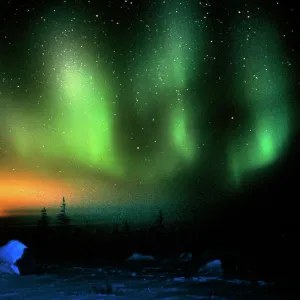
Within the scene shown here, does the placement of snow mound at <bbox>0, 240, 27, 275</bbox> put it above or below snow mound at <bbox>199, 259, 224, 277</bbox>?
above

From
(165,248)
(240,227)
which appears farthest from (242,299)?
(165,248)

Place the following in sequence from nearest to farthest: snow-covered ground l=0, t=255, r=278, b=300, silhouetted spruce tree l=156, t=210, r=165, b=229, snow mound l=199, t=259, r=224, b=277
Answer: snow-covered ground l=0, t=255, r=278, b=300 → snow mound l=199, t=259, r=224, b=277 → silhouetted spruce tree l=156, t=210, r=165, b=229

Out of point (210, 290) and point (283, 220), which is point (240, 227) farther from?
point (210, 290)

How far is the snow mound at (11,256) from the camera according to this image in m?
18.4

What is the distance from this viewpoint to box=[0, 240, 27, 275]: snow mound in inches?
725

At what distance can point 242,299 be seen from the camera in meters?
10.6

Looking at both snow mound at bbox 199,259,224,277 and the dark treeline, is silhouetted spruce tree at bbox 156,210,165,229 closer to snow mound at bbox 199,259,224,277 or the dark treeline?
the dark treeline

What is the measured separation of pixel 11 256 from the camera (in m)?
20.2

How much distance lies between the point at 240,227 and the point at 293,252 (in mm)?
11165

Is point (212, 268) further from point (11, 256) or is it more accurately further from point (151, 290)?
point (11, 256)

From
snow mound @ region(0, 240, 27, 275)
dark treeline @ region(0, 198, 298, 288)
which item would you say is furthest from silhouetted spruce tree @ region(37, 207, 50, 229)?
snow mound @ region(0, 240, 27, 275)

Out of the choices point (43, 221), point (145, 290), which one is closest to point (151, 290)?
point (145, 290)

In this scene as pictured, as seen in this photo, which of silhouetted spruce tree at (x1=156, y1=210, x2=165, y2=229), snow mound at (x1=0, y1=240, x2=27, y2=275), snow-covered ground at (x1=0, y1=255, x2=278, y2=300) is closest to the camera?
snow-covered ground at (x1=0, y1=255, x2=278, y2=300)

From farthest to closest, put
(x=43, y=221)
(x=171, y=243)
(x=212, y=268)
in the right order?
(x=43, y=221) → (x=171, y=243) → (x=212, y=268)
